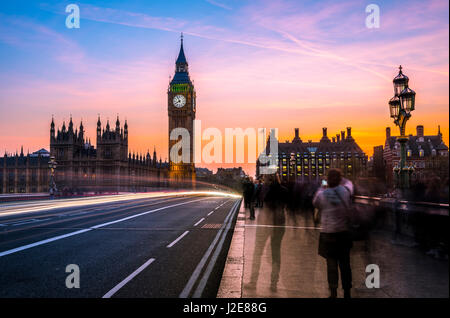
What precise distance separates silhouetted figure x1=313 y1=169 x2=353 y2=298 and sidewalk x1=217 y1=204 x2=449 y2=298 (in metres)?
0.34

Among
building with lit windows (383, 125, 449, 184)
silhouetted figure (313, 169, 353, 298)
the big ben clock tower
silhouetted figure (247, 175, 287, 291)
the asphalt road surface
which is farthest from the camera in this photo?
the big ben clock tower

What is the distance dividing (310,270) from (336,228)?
192cm

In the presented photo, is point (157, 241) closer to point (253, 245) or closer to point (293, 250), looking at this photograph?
point (253, 245)

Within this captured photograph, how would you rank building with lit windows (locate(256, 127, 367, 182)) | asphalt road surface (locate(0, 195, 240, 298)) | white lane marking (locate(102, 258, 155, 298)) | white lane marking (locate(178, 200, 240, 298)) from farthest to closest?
building with lit windows (locate(256, 127, 367, 182)) < asphalt road surface (locate(0, 195, 240, 298)) < white lane marking (locate(178, 200, 240, 298)) < white lane marking (locate(102, 258, 155, 298))

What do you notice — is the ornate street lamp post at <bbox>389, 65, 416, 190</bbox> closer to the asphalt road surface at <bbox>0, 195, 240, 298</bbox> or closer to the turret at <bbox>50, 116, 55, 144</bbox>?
the asphalt road surface at <bbox>0, 195, 240, 298</bbox>

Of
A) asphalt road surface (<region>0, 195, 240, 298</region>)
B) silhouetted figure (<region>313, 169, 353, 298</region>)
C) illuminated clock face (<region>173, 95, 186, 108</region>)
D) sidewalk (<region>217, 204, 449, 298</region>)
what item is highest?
illuminated clock face (<region>173, 95, 186, 108</region>)

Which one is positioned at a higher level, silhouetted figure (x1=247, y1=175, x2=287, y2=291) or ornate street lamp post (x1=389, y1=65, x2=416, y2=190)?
ornate street lamp post (x1=389, y1=65, x2=416, y2=190)

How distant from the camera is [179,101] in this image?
137 meters

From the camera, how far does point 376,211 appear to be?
12555 mm

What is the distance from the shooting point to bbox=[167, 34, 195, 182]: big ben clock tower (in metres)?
129

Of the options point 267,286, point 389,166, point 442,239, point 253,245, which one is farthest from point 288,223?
point 389,166

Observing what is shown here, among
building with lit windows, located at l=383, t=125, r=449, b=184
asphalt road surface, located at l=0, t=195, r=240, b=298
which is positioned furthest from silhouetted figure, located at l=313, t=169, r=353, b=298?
building with lit windows, located at l=383, t=125, r=449, b=184

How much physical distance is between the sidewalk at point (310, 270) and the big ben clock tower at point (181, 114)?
392 feet

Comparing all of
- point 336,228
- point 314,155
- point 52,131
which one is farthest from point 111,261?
point 314,155
